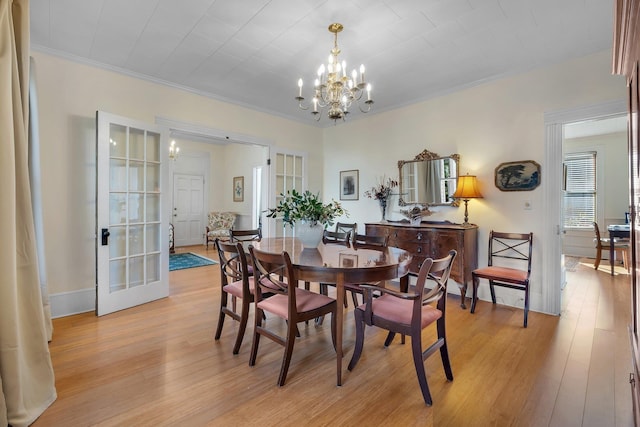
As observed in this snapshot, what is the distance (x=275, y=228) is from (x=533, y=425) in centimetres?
398

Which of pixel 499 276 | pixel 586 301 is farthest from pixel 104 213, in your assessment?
pixel 586 301

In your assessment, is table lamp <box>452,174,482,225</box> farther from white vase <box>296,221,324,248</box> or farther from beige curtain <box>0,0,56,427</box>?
beige curtain <box>0,0,56,427</box>

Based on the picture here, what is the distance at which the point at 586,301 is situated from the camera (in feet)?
11.6

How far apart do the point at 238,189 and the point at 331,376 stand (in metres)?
6.50

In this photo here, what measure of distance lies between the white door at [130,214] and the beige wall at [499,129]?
10.5ft

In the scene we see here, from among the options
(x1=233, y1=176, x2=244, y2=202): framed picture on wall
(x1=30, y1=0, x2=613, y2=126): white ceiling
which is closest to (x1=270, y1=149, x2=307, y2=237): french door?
(x1=30, y1=0, x2=613, y2=126): white ceiling

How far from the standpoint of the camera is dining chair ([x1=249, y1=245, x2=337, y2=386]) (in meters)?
1.92

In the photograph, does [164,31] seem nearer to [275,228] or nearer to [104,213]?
[104,213]

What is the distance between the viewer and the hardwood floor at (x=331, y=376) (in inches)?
65.2

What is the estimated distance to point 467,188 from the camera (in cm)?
357

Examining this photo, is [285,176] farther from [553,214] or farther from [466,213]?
[553,214]

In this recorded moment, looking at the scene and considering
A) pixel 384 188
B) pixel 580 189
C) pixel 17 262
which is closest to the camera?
pixel 17 262

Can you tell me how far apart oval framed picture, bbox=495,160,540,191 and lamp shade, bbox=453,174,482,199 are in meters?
0.25

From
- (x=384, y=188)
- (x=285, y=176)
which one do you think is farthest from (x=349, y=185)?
(x=285, y=176)
